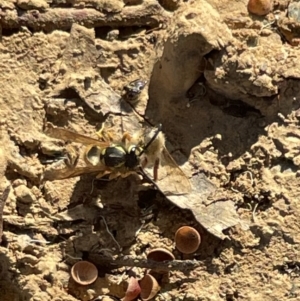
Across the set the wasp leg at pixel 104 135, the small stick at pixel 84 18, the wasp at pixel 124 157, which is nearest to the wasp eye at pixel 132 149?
the wasp at pixel 124 157

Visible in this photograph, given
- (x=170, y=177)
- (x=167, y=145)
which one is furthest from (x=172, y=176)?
(x=167, y=145)

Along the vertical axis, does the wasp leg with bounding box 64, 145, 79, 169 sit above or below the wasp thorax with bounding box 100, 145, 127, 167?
below

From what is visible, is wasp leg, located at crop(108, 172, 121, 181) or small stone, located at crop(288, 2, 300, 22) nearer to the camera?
wasp leg, located at crop(108, 172, 121, 181)

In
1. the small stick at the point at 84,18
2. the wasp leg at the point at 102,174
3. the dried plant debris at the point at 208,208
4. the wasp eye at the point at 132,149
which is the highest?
the small stick at the point at 84,18

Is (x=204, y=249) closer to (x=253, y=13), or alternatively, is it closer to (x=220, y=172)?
(x=220, y=172)

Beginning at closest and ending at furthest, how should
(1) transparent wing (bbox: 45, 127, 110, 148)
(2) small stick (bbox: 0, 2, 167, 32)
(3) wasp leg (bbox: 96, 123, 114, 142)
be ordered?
1. (1) transparent wing (bbox: 45, 127, 110, 148)
2. (3) wasp leg (bbox: 96, 123, 114, 142)
3. (2) small stick (bbox: 0, 2, 167, 32)

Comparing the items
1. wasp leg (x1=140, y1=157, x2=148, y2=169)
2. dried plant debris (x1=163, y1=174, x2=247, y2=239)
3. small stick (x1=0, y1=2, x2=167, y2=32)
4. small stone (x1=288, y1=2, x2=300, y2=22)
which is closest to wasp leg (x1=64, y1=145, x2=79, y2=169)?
wasp leg (x1=140, y1=157, x2=148, y2=169)

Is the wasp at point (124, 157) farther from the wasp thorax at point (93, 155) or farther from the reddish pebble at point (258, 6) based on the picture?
the reddish pebble at point (258, 6)

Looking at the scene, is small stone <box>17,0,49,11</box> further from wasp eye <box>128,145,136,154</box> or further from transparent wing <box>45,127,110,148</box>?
wasp eye <box>128,145,136,154</box>
